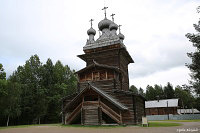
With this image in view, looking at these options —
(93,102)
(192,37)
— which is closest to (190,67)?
(192,37)

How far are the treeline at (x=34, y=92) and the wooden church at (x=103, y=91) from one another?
14322 mm

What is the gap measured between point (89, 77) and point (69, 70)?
88.5 ft

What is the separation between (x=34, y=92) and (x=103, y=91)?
23103 millimetres

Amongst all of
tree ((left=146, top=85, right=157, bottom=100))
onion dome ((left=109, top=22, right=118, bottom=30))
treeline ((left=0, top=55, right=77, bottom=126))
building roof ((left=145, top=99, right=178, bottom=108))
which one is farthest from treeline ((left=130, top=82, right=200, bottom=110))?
onion dome ((left=109, top=22, right=118, bottom=30))

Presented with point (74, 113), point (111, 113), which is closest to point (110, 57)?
point (111, 113)

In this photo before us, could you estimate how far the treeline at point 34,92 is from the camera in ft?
106

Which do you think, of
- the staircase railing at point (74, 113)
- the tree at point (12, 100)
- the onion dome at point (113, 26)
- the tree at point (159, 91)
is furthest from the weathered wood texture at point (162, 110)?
the tree at point (159, 91)

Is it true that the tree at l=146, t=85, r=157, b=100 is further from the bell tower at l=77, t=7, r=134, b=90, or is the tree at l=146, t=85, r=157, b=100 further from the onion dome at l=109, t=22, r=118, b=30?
the onion dome at l=109, t=22, r=118, b=30

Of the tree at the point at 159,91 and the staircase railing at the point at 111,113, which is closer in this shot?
the staircase railing at the point at 111,113

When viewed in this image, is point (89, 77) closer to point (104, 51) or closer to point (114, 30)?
point (104, 51)

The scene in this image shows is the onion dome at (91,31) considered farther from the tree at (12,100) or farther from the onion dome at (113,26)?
the tree at (12,100)

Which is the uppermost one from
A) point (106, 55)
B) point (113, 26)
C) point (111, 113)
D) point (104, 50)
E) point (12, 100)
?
point (113, 26)

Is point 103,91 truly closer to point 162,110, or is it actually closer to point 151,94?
point 162,110

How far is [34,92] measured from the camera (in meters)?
39.4
